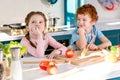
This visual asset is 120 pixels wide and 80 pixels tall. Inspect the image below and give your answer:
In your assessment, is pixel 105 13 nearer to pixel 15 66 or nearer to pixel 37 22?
pixel 37 22

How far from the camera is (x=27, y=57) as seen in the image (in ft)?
7.32

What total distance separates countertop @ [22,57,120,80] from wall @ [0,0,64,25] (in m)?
1.79

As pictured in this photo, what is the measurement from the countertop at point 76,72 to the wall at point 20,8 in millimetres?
1791

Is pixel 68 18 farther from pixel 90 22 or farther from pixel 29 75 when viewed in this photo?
pixel 29 75

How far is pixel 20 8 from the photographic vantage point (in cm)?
374

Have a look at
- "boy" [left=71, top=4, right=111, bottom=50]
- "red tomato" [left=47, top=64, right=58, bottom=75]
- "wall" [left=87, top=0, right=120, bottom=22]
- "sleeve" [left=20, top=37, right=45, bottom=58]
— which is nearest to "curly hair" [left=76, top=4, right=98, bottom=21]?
"boy" [left=71, top=4, right=111, bottom=50]

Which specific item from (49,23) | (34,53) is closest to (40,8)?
(49,23)

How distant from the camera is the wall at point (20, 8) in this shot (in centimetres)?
363

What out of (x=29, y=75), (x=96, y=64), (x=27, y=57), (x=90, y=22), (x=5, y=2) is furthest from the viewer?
(x=5, y=2)

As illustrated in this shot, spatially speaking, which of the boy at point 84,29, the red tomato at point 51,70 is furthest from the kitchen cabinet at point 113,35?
the red tomato at point 51,70

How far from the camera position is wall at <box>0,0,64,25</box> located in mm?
3626

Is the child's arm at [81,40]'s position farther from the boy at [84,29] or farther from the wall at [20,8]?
the wall at [20,8]

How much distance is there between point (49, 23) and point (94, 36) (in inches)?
39.3

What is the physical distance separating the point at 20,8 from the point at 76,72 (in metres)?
2.11
